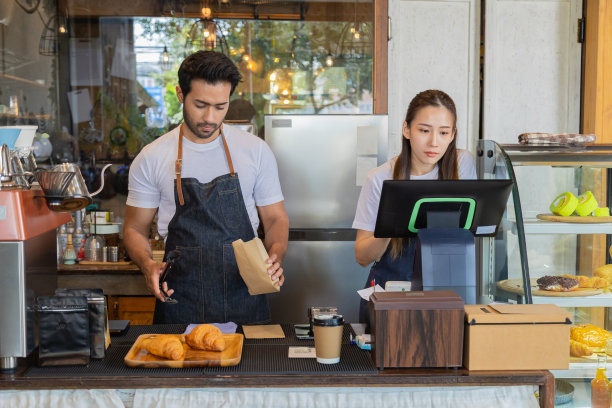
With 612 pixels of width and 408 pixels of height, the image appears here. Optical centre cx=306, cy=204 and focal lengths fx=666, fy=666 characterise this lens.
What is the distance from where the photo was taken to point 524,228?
8.09ft

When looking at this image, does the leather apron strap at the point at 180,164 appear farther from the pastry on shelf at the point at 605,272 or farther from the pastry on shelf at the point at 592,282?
the pastry on shelf at the point at 605,272

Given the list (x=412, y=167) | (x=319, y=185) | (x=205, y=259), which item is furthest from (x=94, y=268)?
(x=412, y=167)

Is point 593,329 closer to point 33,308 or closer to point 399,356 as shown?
point 399,356

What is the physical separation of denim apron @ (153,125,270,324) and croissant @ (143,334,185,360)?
0.78 m

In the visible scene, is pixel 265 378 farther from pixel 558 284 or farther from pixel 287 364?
pixel 558 284

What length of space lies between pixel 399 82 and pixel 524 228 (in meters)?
1.80

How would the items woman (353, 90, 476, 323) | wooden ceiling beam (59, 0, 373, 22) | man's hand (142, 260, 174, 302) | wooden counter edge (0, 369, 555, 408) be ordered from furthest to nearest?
wooden ceiling beam (59, 0, 373, 22) → woman (353, 90, 476, 323) → man's hand (142, 260, 174, 302) → wooden counter edge (0, 369, 555, 408)

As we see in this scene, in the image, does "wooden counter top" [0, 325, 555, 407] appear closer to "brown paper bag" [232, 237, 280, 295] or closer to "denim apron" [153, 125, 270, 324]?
"brown paper bag" [232, 237, 280, 295]

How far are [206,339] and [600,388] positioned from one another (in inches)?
61.5

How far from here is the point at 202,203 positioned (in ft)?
8.41

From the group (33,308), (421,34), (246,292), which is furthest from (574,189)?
(33,308)

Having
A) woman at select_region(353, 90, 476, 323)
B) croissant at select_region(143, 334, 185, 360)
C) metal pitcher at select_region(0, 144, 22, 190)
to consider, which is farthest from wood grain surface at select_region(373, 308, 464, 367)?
metal pitcher at select_region(0, 144, 22, 190)

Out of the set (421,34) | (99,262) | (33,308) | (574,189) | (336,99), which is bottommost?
(99,262)

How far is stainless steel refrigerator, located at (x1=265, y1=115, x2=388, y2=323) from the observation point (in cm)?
377
